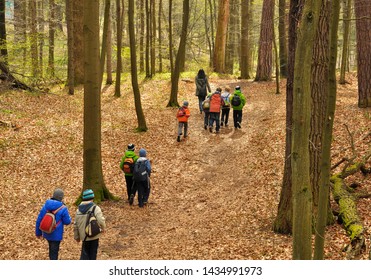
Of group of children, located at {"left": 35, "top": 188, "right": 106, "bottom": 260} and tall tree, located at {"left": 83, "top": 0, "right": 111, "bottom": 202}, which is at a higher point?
tall tree, located at {"left": 83, "top": 0, "right": 111, "bottom": 202}

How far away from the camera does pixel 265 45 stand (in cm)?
2325

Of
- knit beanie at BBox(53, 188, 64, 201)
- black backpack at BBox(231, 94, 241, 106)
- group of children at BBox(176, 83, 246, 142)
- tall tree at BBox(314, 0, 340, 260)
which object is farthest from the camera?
black backpack at BBox(231, 94, 241, 106)

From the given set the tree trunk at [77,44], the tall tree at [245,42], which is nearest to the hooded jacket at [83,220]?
the tree trunk at [77,44]

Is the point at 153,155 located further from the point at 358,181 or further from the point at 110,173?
the point at 358,181

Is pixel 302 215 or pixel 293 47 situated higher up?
pixel 293 47

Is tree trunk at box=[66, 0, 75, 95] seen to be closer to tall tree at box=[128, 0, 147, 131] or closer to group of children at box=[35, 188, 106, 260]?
tall tree at box=[128, 0, 147, 131]

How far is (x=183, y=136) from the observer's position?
1562cm

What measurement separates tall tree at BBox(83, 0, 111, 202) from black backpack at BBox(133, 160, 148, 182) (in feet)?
3.25

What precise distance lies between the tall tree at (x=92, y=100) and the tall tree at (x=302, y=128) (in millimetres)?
6659

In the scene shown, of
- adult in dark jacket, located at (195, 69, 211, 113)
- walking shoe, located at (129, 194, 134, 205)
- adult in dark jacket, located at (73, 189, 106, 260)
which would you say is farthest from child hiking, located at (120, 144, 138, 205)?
adult in dark jacket, located at (195, 69, 211, 113)

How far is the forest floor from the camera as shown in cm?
796

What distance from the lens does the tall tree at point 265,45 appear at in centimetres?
2281

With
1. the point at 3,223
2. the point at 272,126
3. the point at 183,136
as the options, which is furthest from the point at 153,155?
the point at 3,223

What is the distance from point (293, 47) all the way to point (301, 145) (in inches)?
144
